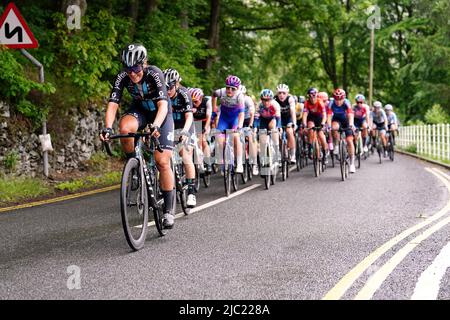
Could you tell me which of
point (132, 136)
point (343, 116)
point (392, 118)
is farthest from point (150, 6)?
point (132, 136)

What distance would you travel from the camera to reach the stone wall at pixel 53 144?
38.6ft

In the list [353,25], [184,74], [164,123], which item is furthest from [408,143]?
[164,123]

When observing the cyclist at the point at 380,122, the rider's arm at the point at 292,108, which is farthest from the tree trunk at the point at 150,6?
the cyclist at the point at 380,122

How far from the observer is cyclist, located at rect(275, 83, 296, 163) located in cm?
1474

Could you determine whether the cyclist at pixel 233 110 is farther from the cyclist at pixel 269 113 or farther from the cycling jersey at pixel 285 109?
the cycling jersey at pixel 285 109

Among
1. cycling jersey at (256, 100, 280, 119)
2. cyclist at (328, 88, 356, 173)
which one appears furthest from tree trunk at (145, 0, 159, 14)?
cycling jersey at (256, 100, 280, 119)

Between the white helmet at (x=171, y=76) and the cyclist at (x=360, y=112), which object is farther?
the cyclist at (x=360, y=112)

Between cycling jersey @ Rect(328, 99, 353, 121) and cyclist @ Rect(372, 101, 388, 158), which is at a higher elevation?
cycling jersey @ Rect(328, 99, 353, 121)

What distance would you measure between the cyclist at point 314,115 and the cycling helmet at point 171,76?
22.2 ft

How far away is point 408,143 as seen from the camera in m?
28.9

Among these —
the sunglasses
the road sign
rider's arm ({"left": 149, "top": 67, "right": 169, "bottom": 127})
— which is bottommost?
rider's arm ({"left": 149, "top": 67, "right": 169, "bottom": 127})

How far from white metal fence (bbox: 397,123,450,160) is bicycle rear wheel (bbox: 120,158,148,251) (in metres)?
14.6

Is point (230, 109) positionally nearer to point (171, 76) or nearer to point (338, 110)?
point (171, 76)

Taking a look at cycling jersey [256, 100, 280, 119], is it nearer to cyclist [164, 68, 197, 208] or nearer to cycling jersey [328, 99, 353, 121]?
cycling jersey [328, 99, 353, 121]
